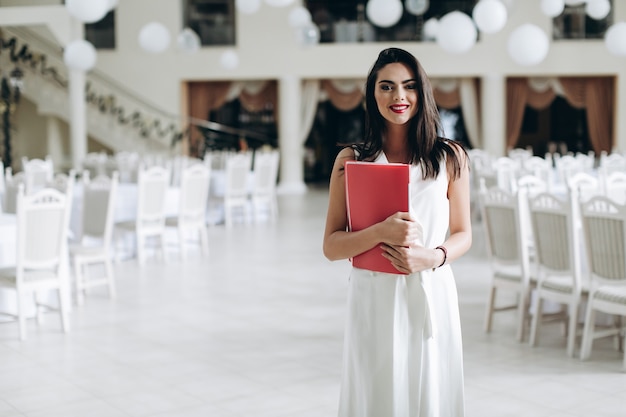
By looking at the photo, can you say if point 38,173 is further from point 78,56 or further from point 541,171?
point 541,171

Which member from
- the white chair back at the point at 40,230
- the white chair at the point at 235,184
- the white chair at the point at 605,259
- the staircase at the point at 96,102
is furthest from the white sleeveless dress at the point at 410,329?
the staircase at the point at 96,102

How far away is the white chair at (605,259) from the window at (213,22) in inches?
563

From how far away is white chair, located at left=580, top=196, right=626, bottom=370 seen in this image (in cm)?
443

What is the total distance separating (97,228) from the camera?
686 cm

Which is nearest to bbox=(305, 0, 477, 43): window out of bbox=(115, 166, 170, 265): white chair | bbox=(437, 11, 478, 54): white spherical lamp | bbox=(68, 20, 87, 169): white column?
bbox=(68, 20, 87, 169): white column

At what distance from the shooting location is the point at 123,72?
18078 mm

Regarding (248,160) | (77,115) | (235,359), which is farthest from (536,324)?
(77,115)

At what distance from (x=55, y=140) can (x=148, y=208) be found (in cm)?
1108

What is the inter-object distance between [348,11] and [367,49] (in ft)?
4.15

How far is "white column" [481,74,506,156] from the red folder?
15.9 m

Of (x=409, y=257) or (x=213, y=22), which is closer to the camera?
(x=409, y=257)

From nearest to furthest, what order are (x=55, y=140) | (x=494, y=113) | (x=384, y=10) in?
(x=384, y=10), (x=494, y=113), (x=55, y=140)

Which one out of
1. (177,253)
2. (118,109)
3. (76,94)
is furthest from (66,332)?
(118,109)

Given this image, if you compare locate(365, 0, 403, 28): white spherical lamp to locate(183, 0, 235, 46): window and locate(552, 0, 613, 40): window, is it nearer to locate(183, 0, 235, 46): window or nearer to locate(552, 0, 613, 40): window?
locate(183, 0, 235, 46): window
